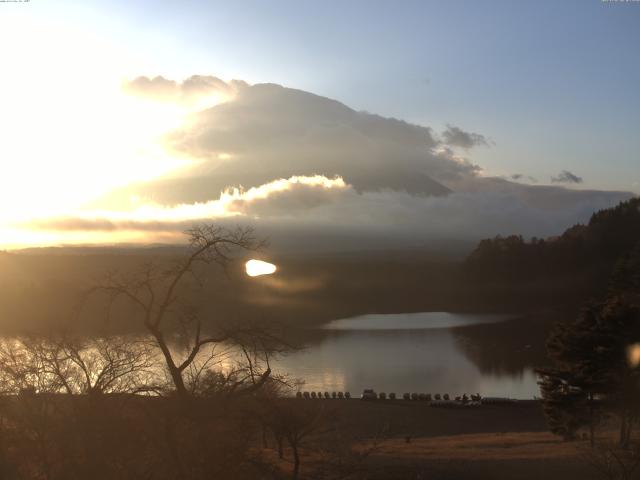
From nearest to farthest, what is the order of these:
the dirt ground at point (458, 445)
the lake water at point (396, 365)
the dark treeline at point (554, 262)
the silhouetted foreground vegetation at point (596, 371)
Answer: the dirt ground at point (458, 445) < the silhouetted foreground vegetation at point (596, 371) < the lake water at point (396, 365) < the dark treeline at point (554, 262)

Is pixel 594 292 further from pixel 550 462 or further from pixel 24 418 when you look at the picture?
pixel 24 418

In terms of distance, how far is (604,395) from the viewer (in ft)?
38.9

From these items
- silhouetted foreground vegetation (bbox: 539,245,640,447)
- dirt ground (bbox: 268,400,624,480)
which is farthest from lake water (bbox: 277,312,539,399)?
silhouetted foreground vegetation (bbox: 539,245,640,447)

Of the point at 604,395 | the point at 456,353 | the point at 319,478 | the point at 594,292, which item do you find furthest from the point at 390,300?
the point at 319,478

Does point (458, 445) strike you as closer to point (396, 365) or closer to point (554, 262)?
point (396, 365)

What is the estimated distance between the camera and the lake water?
25.0m

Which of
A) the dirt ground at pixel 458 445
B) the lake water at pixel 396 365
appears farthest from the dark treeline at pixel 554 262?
the dirt ground at pixel 458 445

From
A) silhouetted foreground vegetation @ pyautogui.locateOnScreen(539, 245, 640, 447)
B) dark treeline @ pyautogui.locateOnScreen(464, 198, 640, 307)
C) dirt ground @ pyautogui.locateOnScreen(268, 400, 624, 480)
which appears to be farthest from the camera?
dark treeline @ pyautogui.locateOnScreen(464, 198, 640, 307)

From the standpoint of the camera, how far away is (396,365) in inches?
1180

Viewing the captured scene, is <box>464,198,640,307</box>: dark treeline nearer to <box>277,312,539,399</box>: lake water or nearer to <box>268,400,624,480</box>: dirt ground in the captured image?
<box>277,312,539,399</box>: lake water

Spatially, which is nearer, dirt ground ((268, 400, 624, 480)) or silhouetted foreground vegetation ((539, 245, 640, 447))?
dirt ground ((268, 400, 624, 480))

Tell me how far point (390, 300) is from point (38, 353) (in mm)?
60165

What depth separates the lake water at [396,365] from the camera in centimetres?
2502

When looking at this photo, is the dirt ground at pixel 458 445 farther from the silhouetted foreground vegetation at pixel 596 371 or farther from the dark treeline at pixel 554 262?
the dark treeline at pixel 554 262
